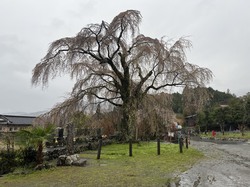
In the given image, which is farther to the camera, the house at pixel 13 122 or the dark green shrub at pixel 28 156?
the house at pixel 13 122

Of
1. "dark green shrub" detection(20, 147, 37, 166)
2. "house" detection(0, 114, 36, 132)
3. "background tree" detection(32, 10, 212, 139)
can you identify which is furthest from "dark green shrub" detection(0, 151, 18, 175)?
"house" detection(0, 114, 36, 132)

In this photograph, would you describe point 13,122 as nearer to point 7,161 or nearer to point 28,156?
point 28,156

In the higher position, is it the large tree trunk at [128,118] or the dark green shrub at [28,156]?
the large tree trunk at [128,118]

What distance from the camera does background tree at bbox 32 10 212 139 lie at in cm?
1741

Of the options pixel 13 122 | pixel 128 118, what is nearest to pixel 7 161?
pixel 128 118

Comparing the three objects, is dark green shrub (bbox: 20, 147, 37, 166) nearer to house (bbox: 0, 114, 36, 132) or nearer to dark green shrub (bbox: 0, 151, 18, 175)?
dark green shrub (bbox: 0, 151, 18, 175)

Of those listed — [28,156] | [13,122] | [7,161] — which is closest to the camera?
[7,161]

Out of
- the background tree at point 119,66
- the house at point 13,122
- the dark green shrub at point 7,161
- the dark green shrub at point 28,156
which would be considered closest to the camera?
the dark green shrub at point 7,161

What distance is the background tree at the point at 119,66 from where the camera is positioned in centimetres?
1741

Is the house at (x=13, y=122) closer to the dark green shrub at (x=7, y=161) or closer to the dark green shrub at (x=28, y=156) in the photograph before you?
the dark green shrub at (x=28, y=156)

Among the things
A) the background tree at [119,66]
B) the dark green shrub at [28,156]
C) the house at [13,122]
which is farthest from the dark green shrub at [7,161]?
the house at [13,122]

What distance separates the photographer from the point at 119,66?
20.1m

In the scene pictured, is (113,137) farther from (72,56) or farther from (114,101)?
(72,56)

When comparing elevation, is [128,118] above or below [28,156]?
above
